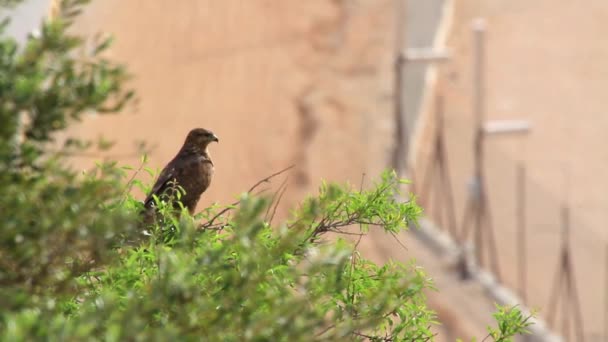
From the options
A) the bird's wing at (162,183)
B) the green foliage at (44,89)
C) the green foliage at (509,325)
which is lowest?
the green foliage at (509,325)

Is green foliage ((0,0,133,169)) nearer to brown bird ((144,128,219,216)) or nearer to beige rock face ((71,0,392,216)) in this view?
brown bird ((144,128,219,216))

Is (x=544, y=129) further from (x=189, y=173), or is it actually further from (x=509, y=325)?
(x=509, y=325)

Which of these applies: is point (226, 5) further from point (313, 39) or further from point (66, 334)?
point (66, 334)

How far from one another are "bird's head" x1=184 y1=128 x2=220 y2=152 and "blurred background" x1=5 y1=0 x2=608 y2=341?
15.4 m

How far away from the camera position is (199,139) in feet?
25.1

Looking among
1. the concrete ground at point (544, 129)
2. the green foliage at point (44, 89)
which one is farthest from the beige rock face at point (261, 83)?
the green foliage at point (44, 89)

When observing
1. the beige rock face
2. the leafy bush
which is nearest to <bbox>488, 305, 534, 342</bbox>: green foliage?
the leafy bush

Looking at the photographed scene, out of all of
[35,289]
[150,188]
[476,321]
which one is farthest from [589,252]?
[35,289]

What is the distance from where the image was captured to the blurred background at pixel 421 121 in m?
24.7

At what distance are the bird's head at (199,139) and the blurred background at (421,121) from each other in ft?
50.4

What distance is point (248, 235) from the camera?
514 cm

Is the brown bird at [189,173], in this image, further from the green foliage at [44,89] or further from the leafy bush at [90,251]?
the green foliage at [44,89]

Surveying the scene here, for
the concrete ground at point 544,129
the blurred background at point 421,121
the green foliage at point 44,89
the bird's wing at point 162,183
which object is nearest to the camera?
the green foliage at point 44,89

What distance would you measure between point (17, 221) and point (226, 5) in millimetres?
22757
